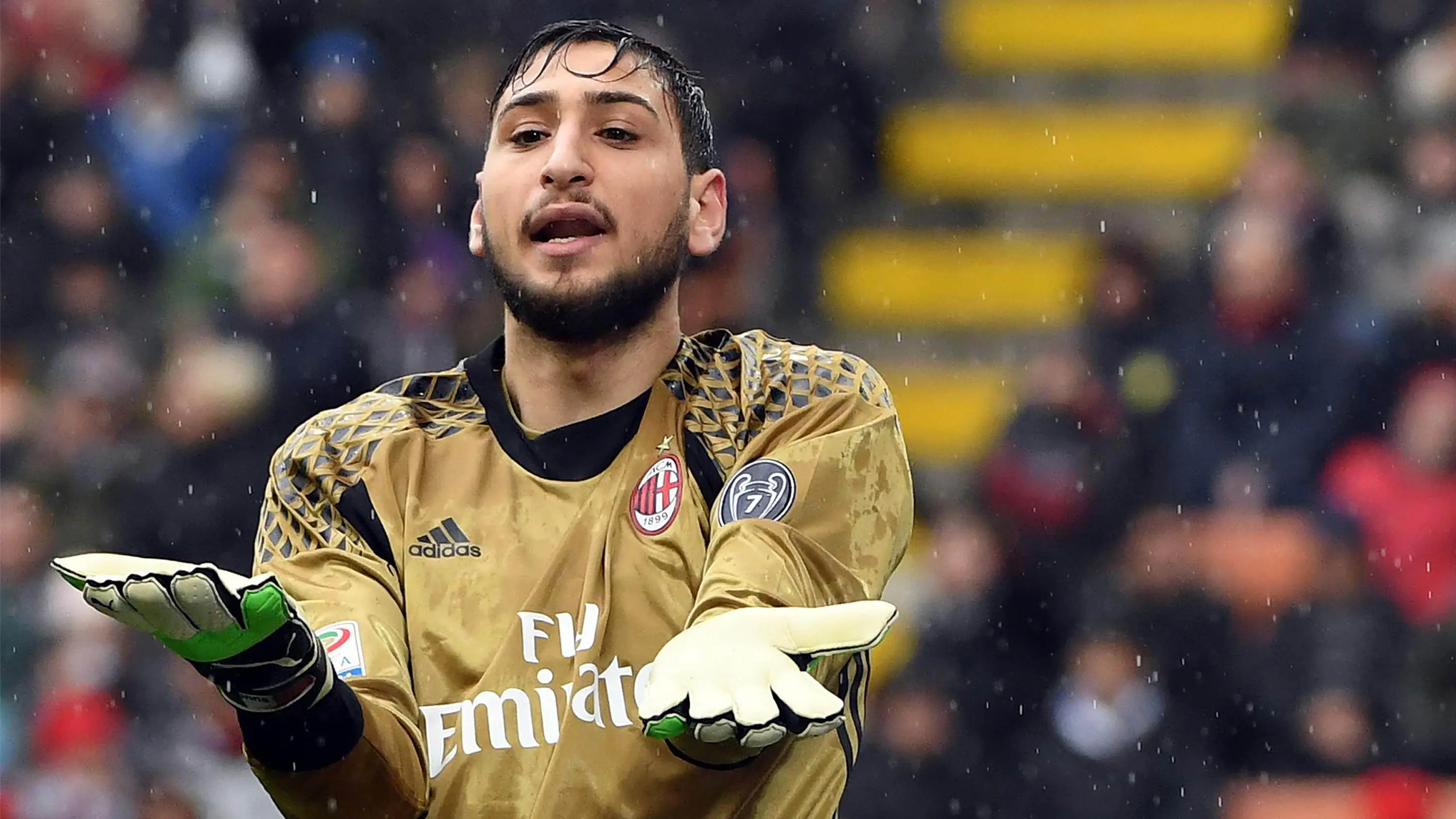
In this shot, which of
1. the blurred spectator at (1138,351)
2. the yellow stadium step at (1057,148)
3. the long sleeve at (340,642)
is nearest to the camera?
the long sleeve at (340,642)

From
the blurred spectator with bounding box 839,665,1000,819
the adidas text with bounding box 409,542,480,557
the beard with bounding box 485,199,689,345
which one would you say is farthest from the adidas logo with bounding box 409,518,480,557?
the blurred spectator with bounding box 839,665,1000,819

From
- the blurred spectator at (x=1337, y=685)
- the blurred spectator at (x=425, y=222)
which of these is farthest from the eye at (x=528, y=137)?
the blurred spectator at (x=425, y=222)

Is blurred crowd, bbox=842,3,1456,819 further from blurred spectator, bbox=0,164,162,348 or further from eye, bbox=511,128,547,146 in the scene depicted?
eye, bbox=511,128,547,146

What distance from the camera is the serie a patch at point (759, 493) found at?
2.85 metres

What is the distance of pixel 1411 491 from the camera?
258 inches

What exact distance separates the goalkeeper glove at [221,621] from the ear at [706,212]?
38.3 inches

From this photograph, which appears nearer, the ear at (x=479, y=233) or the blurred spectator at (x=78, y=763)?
the ear at (x=479, y=233)

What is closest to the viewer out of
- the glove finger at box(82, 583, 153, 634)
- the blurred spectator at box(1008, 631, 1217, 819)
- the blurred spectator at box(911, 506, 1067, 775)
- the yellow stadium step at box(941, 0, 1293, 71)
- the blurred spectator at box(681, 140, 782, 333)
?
the glove finger at box(82, 583, 153, 634)

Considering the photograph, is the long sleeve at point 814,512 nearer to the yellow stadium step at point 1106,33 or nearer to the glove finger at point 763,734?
the glove finger at point 763,734

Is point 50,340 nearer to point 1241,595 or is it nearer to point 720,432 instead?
point 1241,595

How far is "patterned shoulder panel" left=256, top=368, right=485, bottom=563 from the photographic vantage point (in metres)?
3.08

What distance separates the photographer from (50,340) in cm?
766

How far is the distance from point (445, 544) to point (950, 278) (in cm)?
517

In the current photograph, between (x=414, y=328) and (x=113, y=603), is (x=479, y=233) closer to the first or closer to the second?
A: (x=113, y=603)
